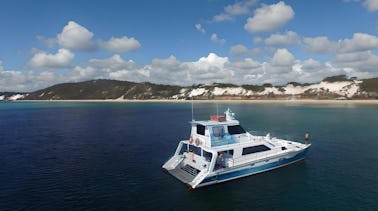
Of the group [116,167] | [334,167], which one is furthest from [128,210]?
[334,167]

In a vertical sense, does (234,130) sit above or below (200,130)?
below

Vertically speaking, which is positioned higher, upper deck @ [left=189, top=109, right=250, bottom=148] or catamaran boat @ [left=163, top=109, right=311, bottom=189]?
upper deck @ [left=189, top=109, right=250, bottom=148]

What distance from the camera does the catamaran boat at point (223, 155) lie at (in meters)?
24.7

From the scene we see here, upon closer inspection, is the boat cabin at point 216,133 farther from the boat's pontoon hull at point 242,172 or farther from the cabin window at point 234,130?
the boat's pontoon hull at point 242,172

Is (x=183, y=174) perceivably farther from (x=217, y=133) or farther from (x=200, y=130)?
(x=217, y=133)

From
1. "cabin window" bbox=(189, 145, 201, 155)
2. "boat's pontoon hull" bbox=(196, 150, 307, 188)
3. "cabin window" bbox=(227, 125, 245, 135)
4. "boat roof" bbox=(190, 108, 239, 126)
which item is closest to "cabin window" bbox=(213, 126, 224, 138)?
"boat roof" bbox=(190, 108, 239, 126)

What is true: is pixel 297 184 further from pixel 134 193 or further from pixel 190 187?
pixel 134 193

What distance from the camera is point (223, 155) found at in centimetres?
2639

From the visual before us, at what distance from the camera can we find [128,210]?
19594mm

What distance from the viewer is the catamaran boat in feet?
81.0

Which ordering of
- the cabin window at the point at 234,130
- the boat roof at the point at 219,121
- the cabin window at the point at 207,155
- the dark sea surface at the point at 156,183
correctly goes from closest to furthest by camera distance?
the dark sea surface at the point at 156,183 < the cabin window at the point at 207,155 < the boat roof at the point at 219,121 < the cabin window at the point at 234,130

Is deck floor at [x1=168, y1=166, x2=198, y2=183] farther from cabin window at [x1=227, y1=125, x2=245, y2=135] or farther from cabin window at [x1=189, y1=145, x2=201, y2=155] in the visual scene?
cabin window at [x1=227, y1=125, x2=245, y2=135]

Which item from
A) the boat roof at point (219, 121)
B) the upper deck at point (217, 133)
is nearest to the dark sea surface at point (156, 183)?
the upper deck at point (217, 133)

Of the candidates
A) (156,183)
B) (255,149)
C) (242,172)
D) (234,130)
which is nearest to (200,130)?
(234,130)
